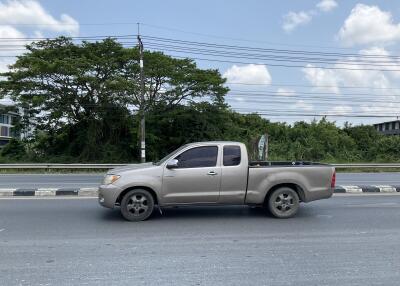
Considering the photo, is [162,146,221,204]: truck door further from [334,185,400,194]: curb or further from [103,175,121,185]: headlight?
[334,185,400,194]: curb

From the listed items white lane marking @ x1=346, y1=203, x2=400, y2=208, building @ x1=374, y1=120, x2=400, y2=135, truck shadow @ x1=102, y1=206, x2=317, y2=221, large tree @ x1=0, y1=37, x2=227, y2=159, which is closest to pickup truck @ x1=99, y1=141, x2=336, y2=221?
truck shadow @ x1=102, y1=206, x2=317, y2=221

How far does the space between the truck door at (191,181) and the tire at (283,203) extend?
48.9 inches

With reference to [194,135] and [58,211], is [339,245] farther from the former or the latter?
[194,135]

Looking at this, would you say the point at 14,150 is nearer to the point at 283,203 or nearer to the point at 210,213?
the point at 210,213

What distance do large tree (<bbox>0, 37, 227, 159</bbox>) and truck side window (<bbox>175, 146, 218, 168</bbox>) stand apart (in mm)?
19357

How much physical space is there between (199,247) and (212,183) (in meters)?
2.08

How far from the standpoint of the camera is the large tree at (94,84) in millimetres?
27297

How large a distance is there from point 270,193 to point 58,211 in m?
4.86

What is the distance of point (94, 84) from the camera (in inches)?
1081

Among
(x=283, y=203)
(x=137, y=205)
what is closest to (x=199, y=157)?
(x=137, y=205)

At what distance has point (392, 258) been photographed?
17.9ft

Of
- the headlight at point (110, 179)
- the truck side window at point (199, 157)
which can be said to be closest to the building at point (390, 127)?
the truck side window at point (199, 157)

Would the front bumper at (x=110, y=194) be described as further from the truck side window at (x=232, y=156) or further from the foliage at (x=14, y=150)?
the foliage at (x=14, y=150)

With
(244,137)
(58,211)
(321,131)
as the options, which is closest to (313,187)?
(58,211)
